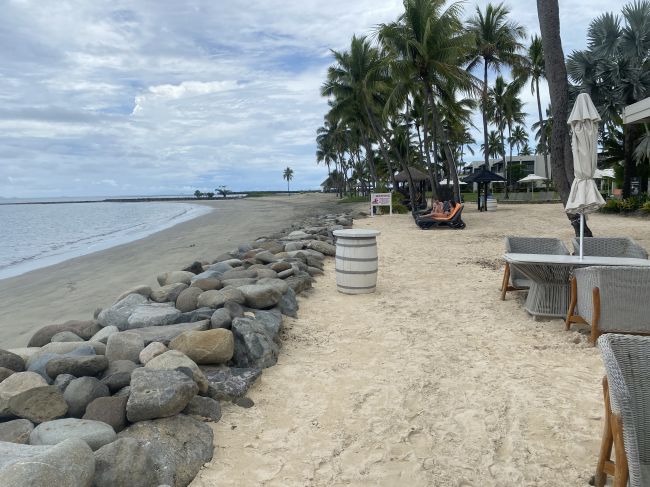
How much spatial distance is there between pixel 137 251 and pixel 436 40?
558 inches

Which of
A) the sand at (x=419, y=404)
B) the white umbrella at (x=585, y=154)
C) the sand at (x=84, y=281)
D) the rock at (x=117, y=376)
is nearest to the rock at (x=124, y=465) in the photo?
the sand at (x=419, y=404)

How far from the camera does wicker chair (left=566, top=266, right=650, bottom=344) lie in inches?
163

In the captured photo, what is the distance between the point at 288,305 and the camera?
560 centimetres

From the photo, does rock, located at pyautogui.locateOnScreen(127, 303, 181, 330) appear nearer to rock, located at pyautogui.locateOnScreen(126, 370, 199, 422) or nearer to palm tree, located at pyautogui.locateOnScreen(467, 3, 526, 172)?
rock, located at pyautogui.locateOnScreen(126, 370, 199, 422)

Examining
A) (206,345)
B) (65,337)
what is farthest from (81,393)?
(65,337)

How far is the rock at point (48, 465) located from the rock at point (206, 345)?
150 centimetres

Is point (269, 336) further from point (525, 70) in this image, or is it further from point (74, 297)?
point (525, 70)

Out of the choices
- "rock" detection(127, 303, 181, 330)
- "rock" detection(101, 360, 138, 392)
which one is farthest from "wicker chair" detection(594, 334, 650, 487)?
"rock" detection(127, 303, 181, 330)

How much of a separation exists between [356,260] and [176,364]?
3.54 meters

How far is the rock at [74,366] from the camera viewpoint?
133 inches

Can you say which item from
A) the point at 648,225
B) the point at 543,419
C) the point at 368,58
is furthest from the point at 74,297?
the point at 368,58

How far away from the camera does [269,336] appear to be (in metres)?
4.43

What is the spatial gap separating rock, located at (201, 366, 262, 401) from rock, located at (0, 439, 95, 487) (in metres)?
1.25

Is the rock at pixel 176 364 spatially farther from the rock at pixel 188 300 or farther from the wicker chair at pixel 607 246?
the wicker chair at pixel 607 246
